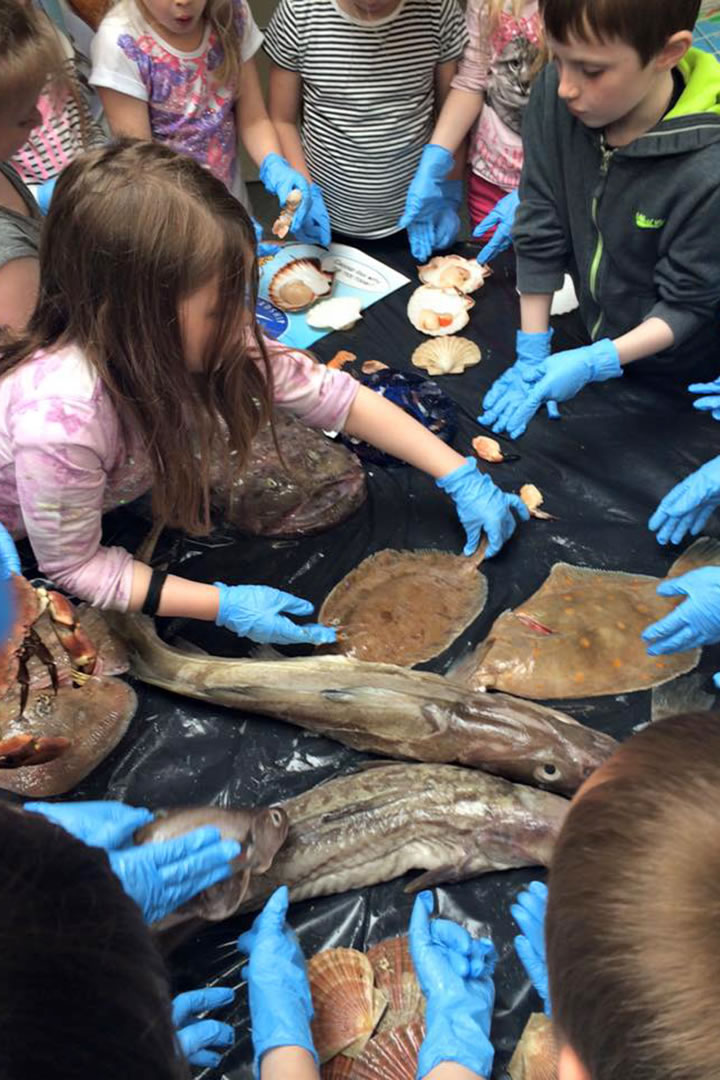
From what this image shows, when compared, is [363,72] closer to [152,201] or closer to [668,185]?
[668,185]

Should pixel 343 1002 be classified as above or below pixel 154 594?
below

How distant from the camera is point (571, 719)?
1893 mm

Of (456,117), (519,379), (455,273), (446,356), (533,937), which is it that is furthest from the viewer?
(456,117)

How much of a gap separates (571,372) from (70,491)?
1.37 m

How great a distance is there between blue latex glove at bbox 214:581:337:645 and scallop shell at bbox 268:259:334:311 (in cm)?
124

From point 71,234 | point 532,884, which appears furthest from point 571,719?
point 71,234

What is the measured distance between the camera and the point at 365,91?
299cm

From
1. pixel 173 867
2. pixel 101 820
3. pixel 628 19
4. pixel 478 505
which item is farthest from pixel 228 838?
pixel 628 19

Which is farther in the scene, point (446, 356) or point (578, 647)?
point (446, 356)

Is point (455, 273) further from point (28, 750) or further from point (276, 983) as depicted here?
point (276, 983)

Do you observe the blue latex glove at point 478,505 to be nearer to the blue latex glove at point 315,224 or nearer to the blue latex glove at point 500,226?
the blue latex glove at point 500,226

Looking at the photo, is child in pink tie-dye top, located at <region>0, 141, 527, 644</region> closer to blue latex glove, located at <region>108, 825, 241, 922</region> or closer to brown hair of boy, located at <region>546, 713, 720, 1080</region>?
blue latex glove, located at <region>108, 825, 241, 922</region>

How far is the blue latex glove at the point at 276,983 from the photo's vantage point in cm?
153

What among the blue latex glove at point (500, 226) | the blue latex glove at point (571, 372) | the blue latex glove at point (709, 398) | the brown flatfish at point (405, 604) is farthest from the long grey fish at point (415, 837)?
the blue latex glove at point (500, 226)
